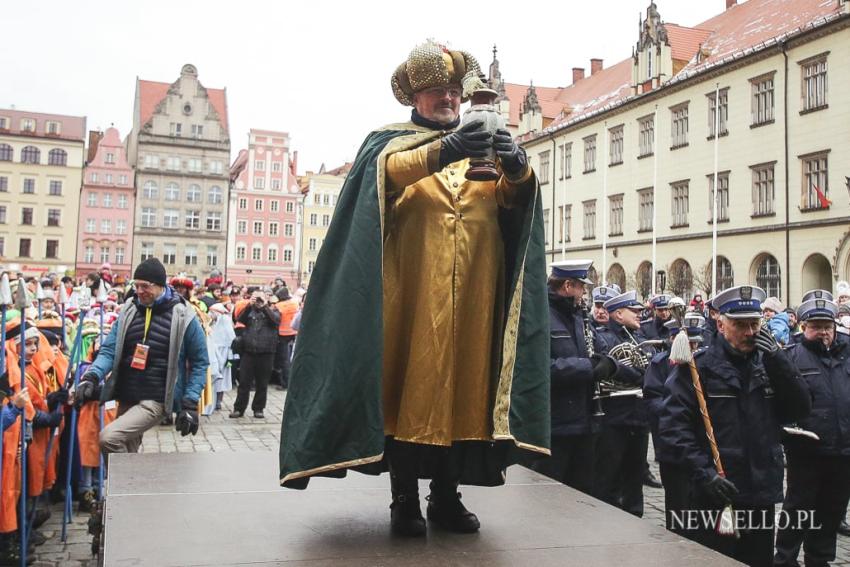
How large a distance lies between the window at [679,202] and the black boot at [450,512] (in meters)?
34.8

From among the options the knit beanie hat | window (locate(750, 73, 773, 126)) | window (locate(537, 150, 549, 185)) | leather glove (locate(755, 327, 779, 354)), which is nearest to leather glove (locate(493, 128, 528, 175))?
leather glove (locate(755, 327, 779, 354))

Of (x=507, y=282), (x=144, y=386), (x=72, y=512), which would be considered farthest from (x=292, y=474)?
(x=72, y=512)

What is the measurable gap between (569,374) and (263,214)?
2702 inches

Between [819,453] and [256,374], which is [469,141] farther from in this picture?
[256,374]

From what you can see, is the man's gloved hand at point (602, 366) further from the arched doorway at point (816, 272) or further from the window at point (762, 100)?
the window at point (762, 100)

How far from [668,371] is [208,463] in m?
3.84

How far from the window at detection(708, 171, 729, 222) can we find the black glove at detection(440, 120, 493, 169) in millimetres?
33158

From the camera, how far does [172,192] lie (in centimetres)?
7062

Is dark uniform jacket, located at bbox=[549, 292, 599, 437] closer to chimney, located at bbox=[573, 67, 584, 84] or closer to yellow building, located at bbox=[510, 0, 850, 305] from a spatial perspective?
yellow building, located at bbox=[510, 0, 850, 305]

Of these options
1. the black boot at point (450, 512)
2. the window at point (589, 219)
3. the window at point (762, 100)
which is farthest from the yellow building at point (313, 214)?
the black boot at point (450, 512)

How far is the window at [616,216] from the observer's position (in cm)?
4172

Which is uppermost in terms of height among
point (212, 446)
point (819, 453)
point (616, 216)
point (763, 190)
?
point (616, 216)

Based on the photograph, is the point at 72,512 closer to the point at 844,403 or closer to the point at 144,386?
the point at 144,386

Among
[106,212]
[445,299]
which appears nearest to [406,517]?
[445,299]
